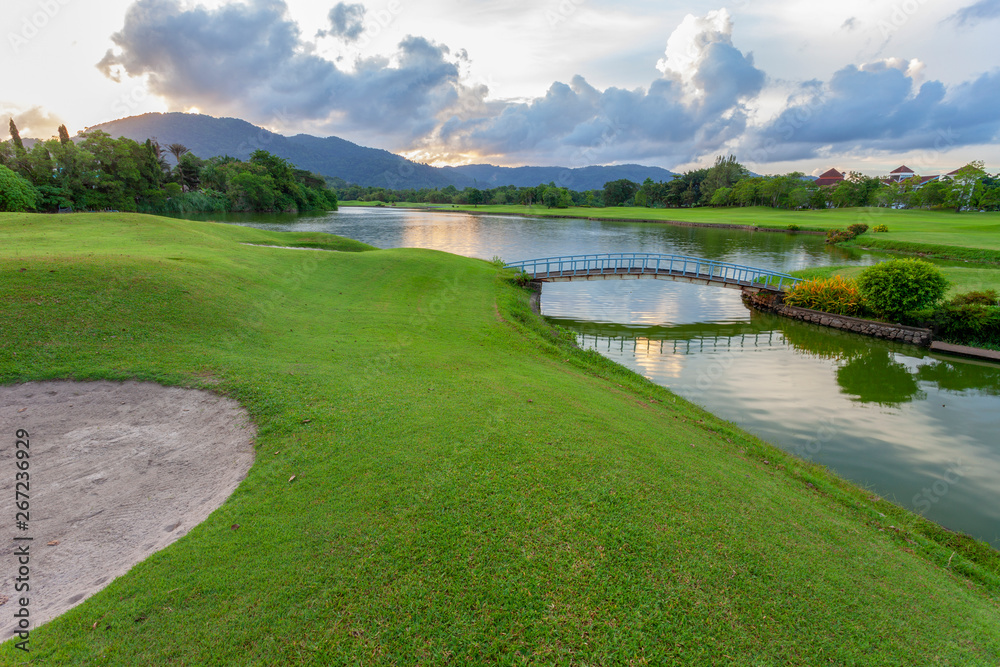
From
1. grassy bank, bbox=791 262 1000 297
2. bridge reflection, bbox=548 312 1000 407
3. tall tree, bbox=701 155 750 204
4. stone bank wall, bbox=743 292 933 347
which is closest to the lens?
bridge reflection, bbox=548 312 1000 407

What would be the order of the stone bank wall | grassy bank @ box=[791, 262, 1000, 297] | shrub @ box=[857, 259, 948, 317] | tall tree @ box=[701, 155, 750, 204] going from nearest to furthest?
the stone bank wall < shrub @ box=[857, 259, 948, 317] < grassy bank @ box=[791, 262, 1000, 297] < tall tree @ box=[701, 155, 750, 204]

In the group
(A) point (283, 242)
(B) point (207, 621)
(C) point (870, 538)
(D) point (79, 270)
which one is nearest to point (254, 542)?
(B) point (207, 621)

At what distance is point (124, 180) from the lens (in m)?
77.1

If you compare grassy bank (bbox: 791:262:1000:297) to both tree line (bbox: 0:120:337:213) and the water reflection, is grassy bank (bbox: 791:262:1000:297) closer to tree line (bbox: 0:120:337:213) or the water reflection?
the water reflection

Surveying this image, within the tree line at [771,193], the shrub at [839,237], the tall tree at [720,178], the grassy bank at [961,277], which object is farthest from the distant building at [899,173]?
the grassy bank at [961,277]

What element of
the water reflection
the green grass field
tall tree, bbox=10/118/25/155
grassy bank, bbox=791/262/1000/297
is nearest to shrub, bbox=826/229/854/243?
grassy bank, bbox=791/262/1000/297

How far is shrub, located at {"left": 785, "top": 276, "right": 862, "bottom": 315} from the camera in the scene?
28.1 meters

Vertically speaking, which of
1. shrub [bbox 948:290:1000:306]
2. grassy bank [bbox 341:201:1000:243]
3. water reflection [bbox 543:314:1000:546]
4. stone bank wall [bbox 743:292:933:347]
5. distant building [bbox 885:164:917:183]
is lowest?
water reflection [bbox 543:314:1000:546]

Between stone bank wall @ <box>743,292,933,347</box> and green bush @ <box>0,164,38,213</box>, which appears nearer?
stone bank wall @ <box>743,292,933,347</box>

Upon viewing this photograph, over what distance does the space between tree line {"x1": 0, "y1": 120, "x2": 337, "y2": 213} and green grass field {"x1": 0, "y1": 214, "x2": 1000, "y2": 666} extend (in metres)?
57.6

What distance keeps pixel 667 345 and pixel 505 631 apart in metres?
22.5

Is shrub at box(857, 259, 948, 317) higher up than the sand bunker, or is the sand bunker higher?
shrub at box(857, 259, 948, 317)

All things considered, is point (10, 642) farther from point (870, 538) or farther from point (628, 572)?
point (870, 538)

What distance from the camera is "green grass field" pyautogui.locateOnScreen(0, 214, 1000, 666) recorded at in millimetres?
4969
